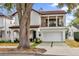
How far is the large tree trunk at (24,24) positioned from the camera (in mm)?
4687

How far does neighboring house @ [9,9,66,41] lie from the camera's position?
470cm

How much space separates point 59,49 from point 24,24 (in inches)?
24.0

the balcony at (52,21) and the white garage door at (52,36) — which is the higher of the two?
the balcony at (52,21)

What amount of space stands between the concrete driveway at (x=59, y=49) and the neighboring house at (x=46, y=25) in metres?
0.09

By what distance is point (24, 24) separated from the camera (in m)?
4.70

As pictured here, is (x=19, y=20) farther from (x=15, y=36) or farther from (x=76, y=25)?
(x=76, y=25)

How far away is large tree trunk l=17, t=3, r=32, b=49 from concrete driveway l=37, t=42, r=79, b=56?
214 mm

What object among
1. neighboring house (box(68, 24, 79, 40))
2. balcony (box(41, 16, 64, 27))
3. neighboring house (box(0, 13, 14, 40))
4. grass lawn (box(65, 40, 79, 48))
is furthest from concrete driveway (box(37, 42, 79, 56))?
neighboring house (box(0, 13, 14, 40))

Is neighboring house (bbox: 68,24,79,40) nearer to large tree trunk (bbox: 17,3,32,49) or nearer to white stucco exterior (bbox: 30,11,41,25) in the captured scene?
white stucco exterior (bbox: 30,11,41,25)

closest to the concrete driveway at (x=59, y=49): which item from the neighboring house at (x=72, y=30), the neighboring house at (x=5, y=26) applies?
the neighboring house at (x=72, y=30)

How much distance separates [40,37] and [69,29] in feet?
1.41

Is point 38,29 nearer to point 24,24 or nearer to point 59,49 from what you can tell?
point 24,24

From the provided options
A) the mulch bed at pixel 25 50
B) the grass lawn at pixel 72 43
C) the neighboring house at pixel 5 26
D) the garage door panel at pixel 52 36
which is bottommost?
the mulch bed at pixel 25 50

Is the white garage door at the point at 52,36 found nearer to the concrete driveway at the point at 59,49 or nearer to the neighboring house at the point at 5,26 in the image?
the concrete driveway at the point at 59,49
